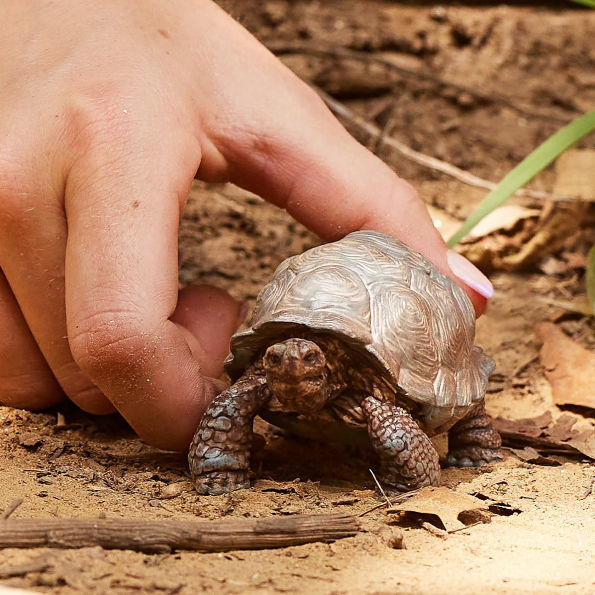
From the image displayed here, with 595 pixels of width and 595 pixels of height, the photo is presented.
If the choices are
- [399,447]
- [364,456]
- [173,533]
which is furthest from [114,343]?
[364,456]

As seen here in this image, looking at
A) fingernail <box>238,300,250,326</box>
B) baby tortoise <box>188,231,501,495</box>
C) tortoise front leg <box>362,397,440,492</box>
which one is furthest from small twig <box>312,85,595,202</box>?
tortoise front leg <box>362,397,440,492</box>

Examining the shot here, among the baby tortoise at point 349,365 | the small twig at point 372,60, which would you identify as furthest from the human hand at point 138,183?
the small twig at point 372,60

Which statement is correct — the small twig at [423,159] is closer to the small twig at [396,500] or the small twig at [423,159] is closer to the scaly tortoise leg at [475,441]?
the scaly tortoise leg at [475,441]

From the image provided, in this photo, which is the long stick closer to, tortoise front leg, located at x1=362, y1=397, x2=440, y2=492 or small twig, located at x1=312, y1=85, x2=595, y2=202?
tortoise front leg, located at x1=362, y1=397, x2=440, y2=492

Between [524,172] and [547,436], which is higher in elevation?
[524,172]

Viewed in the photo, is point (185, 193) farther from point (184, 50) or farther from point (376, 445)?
point (376, 445)

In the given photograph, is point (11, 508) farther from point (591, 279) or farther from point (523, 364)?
point (591, 279)

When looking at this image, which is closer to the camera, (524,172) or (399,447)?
(399,447)
